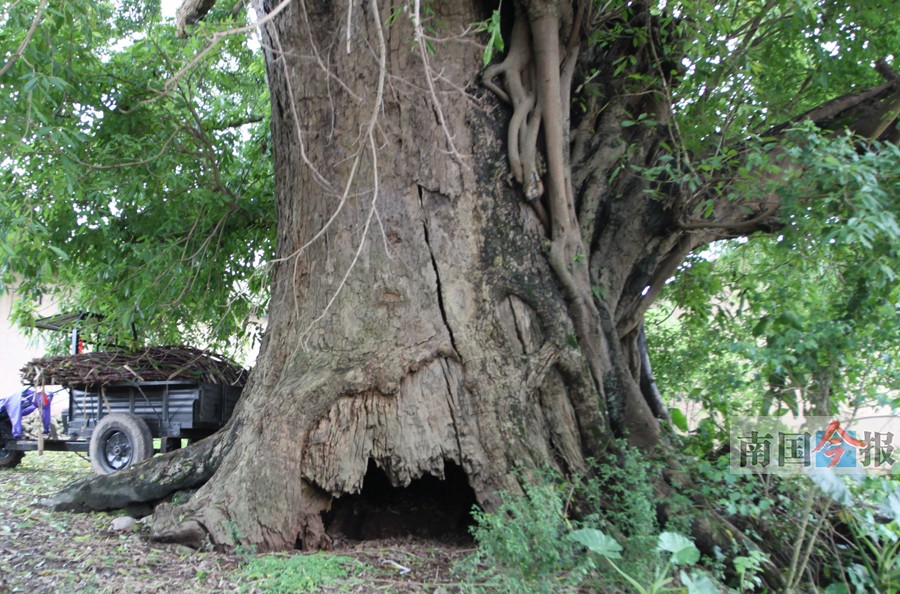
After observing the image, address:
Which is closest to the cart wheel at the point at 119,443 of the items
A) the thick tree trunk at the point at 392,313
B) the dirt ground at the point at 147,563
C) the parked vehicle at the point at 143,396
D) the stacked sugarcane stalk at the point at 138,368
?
the parked vehicle at the point at 143,396

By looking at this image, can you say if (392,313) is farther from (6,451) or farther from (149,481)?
(6,451)

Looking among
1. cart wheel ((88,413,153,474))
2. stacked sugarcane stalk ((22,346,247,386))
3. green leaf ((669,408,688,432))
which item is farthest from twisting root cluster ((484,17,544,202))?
cart wheel ((88,413,153,474))

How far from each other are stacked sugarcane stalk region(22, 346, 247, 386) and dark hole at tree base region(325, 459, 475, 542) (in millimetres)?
4165

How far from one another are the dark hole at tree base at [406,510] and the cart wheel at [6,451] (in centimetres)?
711

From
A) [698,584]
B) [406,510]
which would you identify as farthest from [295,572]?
[698,584]

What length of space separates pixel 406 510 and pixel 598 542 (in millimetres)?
1857

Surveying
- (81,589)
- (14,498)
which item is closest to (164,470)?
(81,589)

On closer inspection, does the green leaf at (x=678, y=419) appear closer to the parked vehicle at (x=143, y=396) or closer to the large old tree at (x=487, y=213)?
the large old tree at (x=487, y=213)

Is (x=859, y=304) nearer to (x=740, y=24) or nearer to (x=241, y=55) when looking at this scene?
(x=740, y=24)

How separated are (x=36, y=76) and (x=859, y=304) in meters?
5.52

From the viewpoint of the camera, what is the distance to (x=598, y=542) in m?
3.71

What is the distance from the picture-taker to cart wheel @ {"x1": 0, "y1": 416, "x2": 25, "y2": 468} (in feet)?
32.6

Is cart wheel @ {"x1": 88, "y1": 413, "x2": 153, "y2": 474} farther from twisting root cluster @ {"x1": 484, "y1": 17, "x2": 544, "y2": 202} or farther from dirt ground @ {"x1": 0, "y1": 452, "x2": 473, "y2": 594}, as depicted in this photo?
twisting root cluster @ {"x1": 484, "y1": 17, "x2": 544, "y2": 202}

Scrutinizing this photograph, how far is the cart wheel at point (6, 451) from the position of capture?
9945 mm
